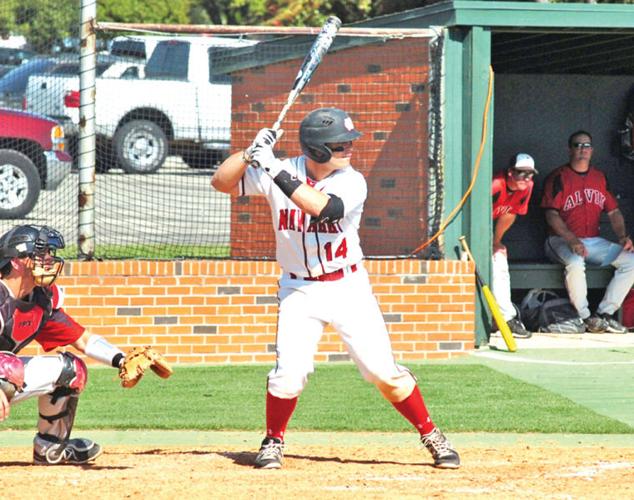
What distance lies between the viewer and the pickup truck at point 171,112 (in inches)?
398

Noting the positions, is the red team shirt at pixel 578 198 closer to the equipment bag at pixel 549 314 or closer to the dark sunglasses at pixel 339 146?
the equipment bag at pixel 549 314

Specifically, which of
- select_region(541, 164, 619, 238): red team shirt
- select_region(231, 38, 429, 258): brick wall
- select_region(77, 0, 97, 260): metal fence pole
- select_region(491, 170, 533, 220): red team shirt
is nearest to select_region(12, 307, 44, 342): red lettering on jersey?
select_region(77, 0, 97, 260): metal fence pole

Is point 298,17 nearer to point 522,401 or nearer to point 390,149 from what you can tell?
point 390,149

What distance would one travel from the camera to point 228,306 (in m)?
9.73

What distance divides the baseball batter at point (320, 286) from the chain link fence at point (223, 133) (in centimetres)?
363

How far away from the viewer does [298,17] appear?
28.2 metres

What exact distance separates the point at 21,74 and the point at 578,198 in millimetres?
4989

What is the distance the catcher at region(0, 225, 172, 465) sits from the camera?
5.96 metres

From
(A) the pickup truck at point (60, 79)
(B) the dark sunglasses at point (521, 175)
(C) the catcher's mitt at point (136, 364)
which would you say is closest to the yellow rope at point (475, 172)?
(B) the dark sunglasses at point (521, 175)

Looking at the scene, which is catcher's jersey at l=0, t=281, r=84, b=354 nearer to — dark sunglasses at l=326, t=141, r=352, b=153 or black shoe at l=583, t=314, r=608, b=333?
dark sunglasses at l=326, t=141, r=352, b=153

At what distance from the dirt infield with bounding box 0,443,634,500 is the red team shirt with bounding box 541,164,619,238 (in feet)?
17.0

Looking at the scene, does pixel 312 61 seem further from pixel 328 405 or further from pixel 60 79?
pixel 60 79

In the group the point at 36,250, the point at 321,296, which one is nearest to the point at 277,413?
the point at 321,296

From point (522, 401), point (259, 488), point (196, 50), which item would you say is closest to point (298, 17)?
point (196, 50)
